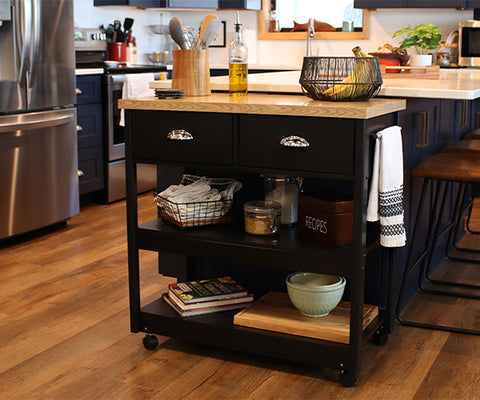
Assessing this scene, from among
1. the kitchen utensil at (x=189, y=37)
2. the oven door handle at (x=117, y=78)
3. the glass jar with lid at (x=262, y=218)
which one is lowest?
the glass jar with lid at (x=262, y=218)

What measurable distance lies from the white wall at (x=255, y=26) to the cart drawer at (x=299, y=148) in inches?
129

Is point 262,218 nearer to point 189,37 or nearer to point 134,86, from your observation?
point 189,37

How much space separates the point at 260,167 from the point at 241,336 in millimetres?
551

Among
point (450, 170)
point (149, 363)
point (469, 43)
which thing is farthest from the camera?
point (469, 43)

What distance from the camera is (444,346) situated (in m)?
2.42

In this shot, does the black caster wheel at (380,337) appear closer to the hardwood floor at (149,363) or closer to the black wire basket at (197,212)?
the hardwood floor at (149,363)

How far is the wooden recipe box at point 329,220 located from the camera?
2098 millimetres

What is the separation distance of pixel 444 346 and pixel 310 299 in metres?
0.57

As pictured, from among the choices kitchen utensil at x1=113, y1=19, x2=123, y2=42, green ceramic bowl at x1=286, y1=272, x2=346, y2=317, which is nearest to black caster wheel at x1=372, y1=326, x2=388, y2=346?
green ceramic bowl at x1=286, y1=272, x2=346, y2=317

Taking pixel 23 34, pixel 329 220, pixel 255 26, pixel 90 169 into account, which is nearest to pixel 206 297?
pixel 329 220

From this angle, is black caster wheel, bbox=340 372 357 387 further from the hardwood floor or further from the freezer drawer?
the freezer drawer

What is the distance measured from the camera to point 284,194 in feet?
7.68

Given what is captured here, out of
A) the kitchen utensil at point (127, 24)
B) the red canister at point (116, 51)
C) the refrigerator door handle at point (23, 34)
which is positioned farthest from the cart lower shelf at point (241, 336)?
the kitchen utensil at point (127, 24)

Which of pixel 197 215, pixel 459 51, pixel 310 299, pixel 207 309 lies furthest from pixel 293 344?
pixel 459 51
